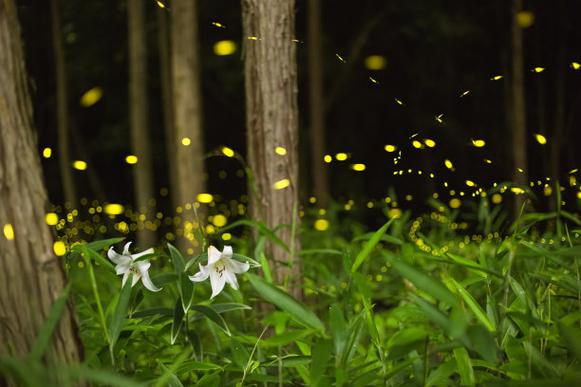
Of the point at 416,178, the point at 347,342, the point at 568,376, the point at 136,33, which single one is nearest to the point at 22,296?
the point at 347,342

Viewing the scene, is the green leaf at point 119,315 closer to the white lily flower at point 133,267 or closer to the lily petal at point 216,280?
the white lily flower at point 133,267

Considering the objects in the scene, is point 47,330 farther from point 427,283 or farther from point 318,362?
point 427,283

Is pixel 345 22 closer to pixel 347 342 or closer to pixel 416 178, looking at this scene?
Answer: pixel 416 178

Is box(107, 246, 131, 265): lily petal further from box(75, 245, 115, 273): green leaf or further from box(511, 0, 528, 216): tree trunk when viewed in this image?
box(511, 0, 528, 216): tree trunk

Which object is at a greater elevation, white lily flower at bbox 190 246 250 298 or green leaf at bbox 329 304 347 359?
white lily flower at bbox 190 246 250 298

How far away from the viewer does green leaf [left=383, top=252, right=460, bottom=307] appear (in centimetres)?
157

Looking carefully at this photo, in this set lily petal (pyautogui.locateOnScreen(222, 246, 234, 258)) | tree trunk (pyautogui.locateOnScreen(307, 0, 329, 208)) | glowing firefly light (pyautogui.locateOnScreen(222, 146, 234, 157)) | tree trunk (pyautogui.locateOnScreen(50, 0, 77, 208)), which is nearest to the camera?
lily petal (pyautogui.locateOnScreen(222, 246, 234, 258))

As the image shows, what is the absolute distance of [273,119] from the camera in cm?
346

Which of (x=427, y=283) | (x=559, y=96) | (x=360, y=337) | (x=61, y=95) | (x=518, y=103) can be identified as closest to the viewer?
(x=427, y=283)

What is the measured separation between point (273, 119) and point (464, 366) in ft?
5.96

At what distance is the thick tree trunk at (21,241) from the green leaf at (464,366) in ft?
3.13

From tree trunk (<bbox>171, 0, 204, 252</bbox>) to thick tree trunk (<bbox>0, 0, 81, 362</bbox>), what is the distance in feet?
15.3

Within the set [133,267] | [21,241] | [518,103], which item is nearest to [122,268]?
[133,267]

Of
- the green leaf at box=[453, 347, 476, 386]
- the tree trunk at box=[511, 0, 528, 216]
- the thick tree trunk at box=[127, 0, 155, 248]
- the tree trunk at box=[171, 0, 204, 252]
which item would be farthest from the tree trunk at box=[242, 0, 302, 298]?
the tree trunk at box=[511, 0, 528, 216]
